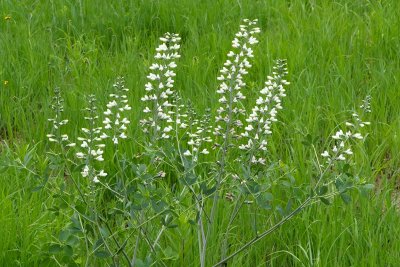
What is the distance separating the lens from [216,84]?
4.31m

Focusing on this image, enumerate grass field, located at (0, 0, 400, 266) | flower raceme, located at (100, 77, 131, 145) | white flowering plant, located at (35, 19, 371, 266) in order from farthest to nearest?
grass field, located at (0, 0, 400, 266) < flower raceme, located at (100, 77, 131, 145) < white flowering plant, located at (35, 19, 371, 266)

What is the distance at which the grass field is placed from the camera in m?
3.02

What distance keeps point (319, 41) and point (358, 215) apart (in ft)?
5.51

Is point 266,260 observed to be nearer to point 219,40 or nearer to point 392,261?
point 392,261

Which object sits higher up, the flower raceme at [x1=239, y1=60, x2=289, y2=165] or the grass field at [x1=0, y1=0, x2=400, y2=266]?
the flower raceme at [x1=239, y1=60, x2=289, y2=165]

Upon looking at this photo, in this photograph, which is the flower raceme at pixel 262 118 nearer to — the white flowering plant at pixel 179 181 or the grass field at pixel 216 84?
the white flowering plant at pixel 179 181

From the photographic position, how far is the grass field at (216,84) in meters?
3.02

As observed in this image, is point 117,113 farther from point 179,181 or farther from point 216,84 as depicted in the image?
point 216,84

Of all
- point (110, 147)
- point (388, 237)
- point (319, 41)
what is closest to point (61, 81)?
point (110, 147)

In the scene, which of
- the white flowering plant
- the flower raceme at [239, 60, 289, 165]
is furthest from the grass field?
the flower raceme at [239, 60, 289, 165]

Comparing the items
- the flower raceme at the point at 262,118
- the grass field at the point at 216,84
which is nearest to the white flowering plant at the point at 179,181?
the flower raceme at the point at 262,118

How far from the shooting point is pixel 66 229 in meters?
2.50

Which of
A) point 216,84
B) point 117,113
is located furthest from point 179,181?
point 216,84

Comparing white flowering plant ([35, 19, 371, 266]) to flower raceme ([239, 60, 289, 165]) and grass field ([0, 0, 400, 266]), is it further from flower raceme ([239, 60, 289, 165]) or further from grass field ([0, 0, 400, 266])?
grass field ([0, 0, 400, 266])
